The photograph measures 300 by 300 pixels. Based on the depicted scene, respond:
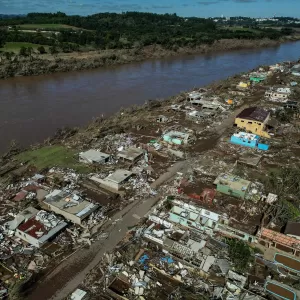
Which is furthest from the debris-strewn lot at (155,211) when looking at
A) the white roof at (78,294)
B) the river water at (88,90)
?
the river water at (88,90)

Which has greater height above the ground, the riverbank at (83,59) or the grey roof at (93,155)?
the riverbank at (83,59)

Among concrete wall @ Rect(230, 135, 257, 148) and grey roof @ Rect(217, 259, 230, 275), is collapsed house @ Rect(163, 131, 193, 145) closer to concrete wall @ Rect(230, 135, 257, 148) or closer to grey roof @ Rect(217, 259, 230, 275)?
concrete wall @ Rect(230, 135, 257, 148)

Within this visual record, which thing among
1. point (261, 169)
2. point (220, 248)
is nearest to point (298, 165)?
point (261, 169)

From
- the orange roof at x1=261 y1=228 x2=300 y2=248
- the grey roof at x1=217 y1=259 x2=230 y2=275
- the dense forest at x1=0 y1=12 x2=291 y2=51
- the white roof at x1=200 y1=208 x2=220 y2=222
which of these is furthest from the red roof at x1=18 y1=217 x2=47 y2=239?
the dense forest at x1=0 y1=12 x2=291 y2=51

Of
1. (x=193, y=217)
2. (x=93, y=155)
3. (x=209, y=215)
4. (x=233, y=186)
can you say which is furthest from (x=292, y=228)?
(x=93, y=155)

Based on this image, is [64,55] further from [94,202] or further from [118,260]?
[118,260]

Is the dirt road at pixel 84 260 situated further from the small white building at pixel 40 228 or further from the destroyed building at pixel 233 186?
the destroyed building at pixel 233 186

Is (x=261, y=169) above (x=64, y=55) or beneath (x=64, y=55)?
beneath
